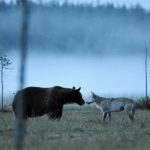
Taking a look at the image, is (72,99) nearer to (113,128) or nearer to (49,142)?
(113,128)

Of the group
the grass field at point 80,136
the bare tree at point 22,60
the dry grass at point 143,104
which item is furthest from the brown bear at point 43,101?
the bare tree at point 22,60

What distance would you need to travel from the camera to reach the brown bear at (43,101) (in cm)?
2603

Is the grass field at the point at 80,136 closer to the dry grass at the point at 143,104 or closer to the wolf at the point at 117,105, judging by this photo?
the wolf at the point at 117,105

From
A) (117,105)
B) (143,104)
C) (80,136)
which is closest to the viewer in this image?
(80,136)

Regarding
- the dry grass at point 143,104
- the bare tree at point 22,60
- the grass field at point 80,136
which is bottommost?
the grass field at point 80,136

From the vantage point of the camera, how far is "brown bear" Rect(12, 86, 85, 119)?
26.0 metres

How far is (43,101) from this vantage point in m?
26.7

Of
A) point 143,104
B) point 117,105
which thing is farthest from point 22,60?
point 143,104

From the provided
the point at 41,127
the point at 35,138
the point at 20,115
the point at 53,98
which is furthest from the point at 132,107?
the point at 20,115

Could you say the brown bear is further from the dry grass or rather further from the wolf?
the dry grass

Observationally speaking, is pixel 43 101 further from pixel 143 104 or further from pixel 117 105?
pixel 143 104

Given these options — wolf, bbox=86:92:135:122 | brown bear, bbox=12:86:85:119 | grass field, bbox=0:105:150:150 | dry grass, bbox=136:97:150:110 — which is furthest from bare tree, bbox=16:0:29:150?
dry grass, bbox=136:97:150:110

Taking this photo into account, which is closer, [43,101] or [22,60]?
[22,60]

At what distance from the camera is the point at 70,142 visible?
53.4 feet
